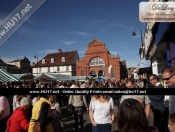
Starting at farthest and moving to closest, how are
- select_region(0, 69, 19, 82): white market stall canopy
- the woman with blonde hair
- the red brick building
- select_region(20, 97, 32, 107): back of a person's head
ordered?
the woman with blonde hair
select_region(0, 69, 19, 82): white market stall canopy
the red brick building
select_region(20, 97, 32, 107): back of a person's head

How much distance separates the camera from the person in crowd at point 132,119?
99 centimetres

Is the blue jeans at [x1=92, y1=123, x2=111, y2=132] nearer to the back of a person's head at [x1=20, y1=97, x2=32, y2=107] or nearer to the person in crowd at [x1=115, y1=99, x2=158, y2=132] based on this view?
the back of a person's head at [x1=20, y1=97, x2=32, y2=107]

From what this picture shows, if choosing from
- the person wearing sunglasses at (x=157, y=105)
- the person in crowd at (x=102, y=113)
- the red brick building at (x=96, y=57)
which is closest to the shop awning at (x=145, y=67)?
the red brick building at (x=96, y=57)

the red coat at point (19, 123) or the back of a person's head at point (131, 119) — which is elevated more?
the back of a person's head at point (131, 119)

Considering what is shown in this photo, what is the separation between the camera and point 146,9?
1.75 metres

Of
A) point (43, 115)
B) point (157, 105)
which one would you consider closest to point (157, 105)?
point (157, 105)

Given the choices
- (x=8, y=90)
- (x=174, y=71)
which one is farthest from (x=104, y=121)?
(x=8, y=90)

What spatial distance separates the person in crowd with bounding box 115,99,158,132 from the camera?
0.99 meters

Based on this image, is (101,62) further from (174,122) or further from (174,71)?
(174,122)

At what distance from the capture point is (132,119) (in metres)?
1.01

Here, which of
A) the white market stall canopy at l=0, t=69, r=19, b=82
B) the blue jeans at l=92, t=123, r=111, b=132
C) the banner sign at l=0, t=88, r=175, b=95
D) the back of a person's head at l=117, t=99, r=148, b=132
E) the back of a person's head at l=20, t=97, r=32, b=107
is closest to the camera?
the back of a person's head at l=117, t=99, r=148, b=132

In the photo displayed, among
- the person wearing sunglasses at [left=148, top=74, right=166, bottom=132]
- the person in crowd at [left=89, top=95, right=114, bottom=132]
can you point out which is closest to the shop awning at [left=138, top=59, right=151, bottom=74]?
the person wearing sunglasses at [left=148, top=74, right=166, bottom=132]

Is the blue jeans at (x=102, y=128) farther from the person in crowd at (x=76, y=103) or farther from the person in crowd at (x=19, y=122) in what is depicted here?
the person in crowd at (x=76, y=103)

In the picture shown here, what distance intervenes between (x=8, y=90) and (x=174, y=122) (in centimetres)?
146
